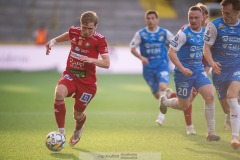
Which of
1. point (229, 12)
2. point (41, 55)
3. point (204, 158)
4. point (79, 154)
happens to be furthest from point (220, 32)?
point (41, 55)

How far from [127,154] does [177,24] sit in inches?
949

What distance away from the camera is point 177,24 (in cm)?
3155

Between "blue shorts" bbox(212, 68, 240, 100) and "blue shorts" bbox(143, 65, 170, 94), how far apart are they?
3057mm

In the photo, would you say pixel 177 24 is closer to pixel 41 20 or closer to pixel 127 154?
pixel 41 20

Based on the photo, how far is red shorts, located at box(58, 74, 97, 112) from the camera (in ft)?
28.3

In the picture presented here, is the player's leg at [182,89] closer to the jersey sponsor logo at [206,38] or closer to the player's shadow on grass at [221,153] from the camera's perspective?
the jersey sponsor logo at [206,38]

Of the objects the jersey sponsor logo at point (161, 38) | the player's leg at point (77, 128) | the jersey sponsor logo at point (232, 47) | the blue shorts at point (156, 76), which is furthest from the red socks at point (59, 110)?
the jersey sponsor logo at point (161, 38)

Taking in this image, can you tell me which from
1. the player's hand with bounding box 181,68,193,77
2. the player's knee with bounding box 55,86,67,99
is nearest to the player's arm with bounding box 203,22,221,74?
the player's hand with bounding box 181,68,193,77

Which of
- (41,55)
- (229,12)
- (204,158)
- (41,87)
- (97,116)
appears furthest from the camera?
(41,55)

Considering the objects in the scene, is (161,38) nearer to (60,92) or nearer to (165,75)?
(165,75)

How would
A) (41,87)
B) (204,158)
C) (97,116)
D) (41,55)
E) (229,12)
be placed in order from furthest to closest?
(41,55), (41,87), (97,116), (229,12), (204,158)

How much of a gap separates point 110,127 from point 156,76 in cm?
201

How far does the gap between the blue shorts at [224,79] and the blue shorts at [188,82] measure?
0.25 m

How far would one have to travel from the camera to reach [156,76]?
12.5 metres
